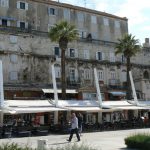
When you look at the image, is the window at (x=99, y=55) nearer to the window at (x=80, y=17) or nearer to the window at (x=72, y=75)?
the window at (x=72, y=75)

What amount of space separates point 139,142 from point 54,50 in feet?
106

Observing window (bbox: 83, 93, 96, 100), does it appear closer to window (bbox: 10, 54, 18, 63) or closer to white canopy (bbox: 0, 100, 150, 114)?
white canopy (bbox: 0, 100, 150, 114)

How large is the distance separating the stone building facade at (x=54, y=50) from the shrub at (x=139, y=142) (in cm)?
2585

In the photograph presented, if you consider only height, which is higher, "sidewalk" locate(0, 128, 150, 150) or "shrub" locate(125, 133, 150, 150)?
"shrub" locate(125, 133, 150, 150)

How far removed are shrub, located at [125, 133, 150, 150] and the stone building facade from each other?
25850mm

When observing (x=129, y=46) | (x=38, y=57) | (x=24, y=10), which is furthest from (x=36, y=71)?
(x=129, y=46)

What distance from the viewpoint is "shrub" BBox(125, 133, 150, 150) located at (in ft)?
57.6

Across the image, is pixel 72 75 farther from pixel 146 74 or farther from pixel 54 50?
pixel 146 74

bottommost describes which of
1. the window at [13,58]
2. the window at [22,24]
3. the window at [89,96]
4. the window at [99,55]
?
the window at [89,96]

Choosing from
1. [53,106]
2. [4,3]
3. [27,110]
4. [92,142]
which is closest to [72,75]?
[4,3]

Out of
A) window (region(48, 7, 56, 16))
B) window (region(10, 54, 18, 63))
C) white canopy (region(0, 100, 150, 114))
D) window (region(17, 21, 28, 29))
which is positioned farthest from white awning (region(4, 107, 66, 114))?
window (region(48, 7, 56, 16))

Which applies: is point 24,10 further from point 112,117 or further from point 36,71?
point 112,117

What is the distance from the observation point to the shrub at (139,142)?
Result: 1756 cm

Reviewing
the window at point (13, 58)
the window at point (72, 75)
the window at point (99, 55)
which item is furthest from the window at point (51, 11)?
the window at point (13, 58)
